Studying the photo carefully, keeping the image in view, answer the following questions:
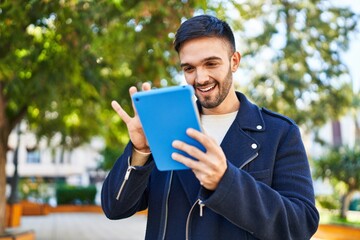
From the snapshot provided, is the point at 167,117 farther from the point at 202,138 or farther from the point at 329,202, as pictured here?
the point at 329,202

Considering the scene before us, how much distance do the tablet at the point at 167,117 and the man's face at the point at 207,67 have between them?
34 cm

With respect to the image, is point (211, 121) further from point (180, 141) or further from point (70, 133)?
point (70, 133)

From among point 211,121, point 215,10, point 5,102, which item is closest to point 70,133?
point 5,102

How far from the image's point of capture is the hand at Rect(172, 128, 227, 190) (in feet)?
4.89

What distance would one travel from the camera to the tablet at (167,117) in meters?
1.55

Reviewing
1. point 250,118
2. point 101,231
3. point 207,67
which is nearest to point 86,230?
point 101,231

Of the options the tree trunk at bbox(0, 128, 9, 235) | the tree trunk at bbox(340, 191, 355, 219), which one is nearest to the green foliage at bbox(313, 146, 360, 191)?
the tree trunk at bbox(340, 191, 355, 219)

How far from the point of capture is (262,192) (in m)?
1.69

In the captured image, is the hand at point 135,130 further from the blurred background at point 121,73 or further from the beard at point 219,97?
the blurred background at point 121,73

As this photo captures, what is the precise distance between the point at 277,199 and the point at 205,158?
0.35 meters

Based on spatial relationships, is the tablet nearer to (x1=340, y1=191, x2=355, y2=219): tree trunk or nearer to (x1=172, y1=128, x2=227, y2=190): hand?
(x1=172, y1=128, x2=227, y2=190): hand

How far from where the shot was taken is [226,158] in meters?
1.84

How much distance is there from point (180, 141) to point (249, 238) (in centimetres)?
51

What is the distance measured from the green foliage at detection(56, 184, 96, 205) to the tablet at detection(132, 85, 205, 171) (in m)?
26.2
